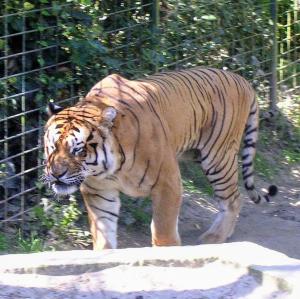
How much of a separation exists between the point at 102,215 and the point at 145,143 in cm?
56

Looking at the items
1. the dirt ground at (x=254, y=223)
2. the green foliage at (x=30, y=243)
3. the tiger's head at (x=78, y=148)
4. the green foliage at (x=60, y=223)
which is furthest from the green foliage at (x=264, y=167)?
the tiger's head at (x=78, y=148)

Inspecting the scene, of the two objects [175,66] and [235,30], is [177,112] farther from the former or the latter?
[235,30]

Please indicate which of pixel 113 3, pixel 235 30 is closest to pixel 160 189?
pixel 113 3

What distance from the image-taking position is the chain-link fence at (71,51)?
6.34m

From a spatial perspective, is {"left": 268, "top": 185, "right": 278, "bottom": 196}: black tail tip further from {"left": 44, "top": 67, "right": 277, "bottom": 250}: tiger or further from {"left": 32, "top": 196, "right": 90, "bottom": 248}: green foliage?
{"left": 32, "top": 196, "right": 90, "bottom": 248}: green foliage

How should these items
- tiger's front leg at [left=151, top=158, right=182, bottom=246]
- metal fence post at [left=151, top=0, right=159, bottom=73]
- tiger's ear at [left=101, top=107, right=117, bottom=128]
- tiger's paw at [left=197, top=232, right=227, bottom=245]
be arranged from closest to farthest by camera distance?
tiger's ear at [left=101, top=107, right=117, bottom=128] → tiger's front leg at [left=151, top=158, right=182, bottom=246] → tiger's paw at [left=197, top=232, right=227, bottom=245] → metal fence post at [left=151, top=0, right=159, bottom=73]

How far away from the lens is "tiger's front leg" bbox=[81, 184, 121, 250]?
5.93 metres

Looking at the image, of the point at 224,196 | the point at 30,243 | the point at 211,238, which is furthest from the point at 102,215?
the point at 224,196

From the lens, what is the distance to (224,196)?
6.82 m

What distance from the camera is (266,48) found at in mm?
9484

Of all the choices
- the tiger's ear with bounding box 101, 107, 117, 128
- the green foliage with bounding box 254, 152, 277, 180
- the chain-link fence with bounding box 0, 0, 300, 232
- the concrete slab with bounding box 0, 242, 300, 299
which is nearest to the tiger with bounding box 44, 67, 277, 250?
the tiger's ear with bounding box 101, 107, 117, 128

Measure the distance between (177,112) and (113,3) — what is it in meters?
1.42

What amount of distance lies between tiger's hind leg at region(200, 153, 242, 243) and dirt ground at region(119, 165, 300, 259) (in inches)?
5.7

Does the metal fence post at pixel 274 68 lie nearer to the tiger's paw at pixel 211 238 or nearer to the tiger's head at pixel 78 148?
the tiger's paw at pixel 211 238
